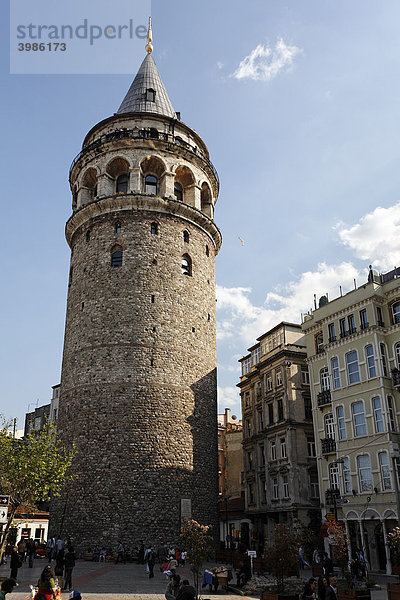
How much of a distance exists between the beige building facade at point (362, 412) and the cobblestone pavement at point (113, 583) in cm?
456

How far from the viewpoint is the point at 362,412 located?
31.0 m

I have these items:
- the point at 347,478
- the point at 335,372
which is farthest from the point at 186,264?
the point at 347,478

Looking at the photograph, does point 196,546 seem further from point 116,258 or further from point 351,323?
point 116,258

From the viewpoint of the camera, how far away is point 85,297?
37.4 meters

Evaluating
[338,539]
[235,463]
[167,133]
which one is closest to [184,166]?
[167,133]

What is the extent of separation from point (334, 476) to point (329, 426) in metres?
2.98

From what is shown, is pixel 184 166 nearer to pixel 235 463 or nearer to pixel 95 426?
pixel 95 426

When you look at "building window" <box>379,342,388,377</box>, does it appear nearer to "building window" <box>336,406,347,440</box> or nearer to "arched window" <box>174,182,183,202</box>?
"building window" <box>336,406,347,440</box>

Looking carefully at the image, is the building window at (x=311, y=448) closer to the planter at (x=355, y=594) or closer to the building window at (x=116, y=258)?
the building window at (x=116, y=258)

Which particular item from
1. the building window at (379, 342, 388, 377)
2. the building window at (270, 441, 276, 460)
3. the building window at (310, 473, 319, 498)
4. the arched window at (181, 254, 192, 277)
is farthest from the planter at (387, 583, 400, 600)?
the arched window at (181, 254, 192, 277)

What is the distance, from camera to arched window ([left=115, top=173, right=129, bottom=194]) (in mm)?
40688

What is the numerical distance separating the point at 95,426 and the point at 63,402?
3875 millimetres

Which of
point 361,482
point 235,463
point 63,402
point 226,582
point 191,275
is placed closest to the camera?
point 226,582

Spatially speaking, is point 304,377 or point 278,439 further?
point 304,377
